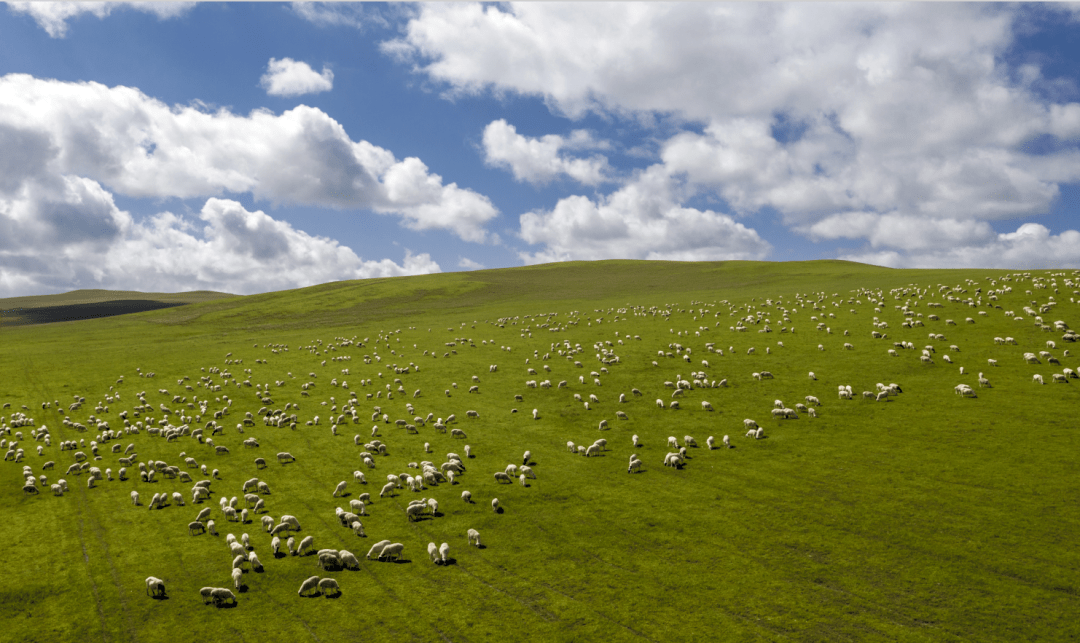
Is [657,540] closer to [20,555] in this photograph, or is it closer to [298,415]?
[20,555]

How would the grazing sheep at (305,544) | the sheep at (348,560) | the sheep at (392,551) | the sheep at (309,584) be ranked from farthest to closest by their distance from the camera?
the grazing sheep at (305,544)
the sheep at (392,551)
the sheep at (348,560)
the sheep at (309,584)

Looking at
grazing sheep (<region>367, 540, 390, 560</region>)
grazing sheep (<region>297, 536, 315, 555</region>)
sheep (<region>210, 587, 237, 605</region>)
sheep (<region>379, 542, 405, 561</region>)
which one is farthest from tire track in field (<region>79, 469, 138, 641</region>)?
sheep (<region>379, 542, 405, 561</region>)

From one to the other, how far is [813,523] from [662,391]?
1658cm

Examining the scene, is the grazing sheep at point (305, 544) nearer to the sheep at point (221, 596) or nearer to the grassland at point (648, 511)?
the grassland at point (648, 511)

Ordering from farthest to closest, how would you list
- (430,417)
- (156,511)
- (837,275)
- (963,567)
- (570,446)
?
1. (837,275)
2. (430,417)
3. (570,446)
4. (156,511)
5. (963,567)

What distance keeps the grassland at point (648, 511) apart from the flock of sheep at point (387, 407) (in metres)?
0.39

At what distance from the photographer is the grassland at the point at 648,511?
14453mm

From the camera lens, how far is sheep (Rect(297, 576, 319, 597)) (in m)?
15.9

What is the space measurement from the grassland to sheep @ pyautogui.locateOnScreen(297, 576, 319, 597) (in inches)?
16.1

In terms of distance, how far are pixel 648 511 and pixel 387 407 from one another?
21.4 meters

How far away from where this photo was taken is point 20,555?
19562 mm

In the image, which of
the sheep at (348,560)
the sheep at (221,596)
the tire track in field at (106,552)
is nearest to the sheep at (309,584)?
the sheep at (348,560)

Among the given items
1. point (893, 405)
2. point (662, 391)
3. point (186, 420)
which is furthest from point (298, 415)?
point (893, 405)

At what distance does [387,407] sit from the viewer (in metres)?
36.9
